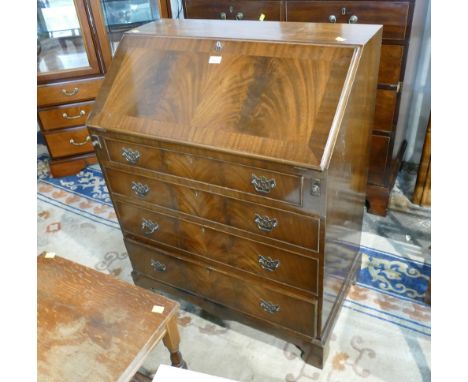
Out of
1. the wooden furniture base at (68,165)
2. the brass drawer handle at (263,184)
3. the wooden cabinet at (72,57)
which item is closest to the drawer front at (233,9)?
the wooden cabinet at (72,57)

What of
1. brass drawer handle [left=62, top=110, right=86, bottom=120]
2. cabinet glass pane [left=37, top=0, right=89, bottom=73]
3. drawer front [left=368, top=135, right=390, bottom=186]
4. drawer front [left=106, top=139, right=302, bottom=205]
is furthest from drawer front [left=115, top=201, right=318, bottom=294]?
cabinet glass pane [left=37, top=0, right=89, bottom=73]

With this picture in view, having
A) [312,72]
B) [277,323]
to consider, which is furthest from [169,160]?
[277,323]

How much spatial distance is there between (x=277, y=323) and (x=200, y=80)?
3.16 feet

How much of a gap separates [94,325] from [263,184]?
669 mm

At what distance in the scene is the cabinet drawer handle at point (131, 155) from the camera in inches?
57.4

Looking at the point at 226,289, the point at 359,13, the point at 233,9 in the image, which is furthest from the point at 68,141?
the point at 359,13

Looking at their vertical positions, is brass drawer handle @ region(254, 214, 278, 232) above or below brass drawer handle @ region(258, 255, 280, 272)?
above

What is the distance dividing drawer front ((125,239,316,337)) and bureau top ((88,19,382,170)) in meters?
0.59

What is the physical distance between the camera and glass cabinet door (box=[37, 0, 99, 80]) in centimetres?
257

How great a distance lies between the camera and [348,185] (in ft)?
4.68

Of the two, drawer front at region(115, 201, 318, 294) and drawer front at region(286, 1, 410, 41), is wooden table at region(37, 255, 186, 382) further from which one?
drawer front at region(286, 1, 410, 41)

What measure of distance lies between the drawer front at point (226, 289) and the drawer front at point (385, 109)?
1050 millimetres

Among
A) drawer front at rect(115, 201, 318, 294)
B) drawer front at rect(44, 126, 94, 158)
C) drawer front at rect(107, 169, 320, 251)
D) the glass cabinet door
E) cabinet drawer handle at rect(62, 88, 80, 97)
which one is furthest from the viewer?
drawer front at rect(44, 126, 94, 158)
